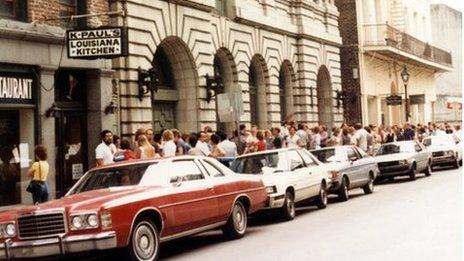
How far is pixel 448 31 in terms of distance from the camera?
63781 millimetres

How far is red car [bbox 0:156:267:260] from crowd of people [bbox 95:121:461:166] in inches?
119

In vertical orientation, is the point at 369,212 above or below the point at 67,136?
below

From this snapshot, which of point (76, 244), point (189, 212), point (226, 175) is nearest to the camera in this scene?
point (76, 244)

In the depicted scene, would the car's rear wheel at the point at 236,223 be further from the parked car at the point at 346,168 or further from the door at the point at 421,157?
the door at the point at 421,157

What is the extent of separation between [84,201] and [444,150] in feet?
62.4

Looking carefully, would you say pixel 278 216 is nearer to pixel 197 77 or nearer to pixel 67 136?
pixel 67 136

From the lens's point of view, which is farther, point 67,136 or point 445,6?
point 445,6

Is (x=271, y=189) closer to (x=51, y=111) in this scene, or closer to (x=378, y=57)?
(x=51, y=111)

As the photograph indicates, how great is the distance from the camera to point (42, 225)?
8.53 meters

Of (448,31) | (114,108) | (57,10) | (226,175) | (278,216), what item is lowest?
(278,216)

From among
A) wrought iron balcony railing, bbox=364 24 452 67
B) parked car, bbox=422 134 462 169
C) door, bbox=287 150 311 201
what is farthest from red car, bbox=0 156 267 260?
wrought iron balcony railing, bbox=364 24 452 67

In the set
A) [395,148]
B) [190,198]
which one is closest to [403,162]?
[395,148]

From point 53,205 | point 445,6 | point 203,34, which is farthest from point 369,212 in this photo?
point 445,6

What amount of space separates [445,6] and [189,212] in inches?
2286
